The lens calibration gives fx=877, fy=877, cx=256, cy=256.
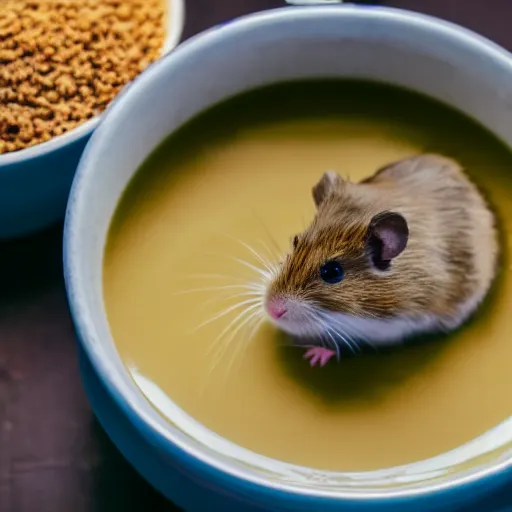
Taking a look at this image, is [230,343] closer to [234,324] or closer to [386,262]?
[234,324]

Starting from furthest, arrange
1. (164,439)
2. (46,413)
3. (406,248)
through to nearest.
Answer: (46,413)
(406,248)
(164,439)

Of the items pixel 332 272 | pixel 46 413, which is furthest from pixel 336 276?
pixel 46 413

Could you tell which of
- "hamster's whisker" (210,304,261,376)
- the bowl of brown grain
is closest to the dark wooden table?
the bowl of brown grain

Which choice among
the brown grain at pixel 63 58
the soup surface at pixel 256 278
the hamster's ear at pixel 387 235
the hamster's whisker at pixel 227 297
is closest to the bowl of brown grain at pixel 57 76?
the brown grain at pixel 63 58

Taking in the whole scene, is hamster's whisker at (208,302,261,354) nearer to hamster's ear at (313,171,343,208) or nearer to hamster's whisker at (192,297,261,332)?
hamster's whisker at (192,297,261,332)

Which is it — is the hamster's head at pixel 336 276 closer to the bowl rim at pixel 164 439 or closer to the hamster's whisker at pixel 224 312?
the hamster's whisker at pixel 224 312

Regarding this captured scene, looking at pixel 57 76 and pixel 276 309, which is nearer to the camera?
pixel 276 309
